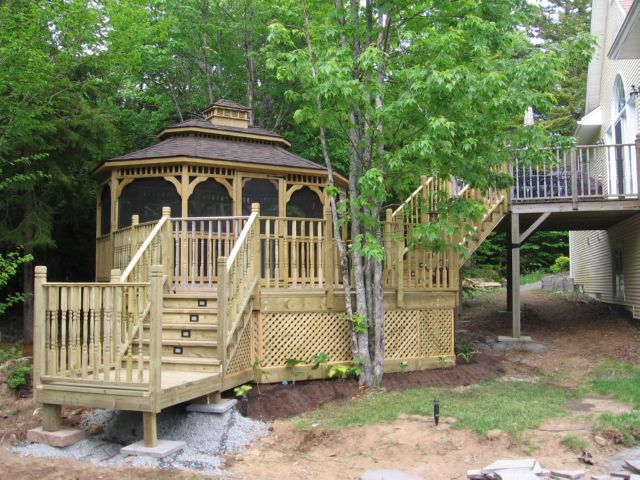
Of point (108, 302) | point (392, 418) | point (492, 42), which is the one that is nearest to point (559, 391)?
point (392, 418)

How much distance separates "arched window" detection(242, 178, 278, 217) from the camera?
37.7 ft

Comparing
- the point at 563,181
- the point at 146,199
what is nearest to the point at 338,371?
the point at 146,199

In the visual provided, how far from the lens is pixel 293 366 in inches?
321

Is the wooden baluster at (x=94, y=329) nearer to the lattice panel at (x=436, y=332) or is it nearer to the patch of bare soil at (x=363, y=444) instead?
the patch of bare soil at (x=363, y=444)

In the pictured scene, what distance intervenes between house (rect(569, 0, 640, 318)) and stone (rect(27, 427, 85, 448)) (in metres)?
9.53

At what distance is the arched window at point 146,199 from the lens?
36.6 ft

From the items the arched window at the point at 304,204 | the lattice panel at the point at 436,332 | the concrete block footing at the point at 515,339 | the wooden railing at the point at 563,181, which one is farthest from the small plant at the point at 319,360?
the wooden railing at the point at 563,181

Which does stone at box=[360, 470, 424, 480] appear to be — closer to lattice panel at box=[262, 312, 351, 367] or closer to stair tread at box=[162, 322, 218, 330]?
stair tread at box=[162, 322, 218, 330]

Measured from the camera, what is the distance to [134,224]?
9297 mm

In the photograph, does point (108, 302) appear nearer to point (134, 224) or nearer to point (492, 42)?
point (134, 224)

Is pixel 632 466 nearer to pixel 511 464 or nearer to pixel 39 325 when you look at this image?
pixel 511 464

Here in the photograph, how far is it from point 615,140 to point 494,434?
11.5 m

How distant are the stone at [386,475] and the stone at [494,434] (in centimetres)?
108

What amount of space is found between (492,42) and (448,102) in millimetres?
1604
